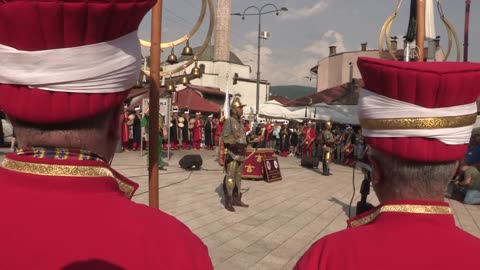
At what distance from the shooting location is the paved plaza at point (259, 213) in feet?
18.2

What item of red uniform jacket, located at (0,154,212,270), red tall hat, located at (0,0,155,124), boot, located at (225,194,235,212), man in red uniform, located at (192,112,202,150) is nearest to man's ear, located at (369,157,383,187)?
red uniform jacket, located at (0,154,212,270)

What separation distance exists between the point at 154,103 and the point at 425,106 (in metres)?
1.22

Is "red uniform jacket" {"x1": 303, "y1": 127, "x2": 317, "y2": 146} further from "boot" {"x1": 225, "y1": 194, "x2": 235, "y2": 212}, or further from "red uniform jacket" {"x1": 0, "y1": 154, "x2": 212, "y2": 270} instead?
"red uniform jacket" {"x1": 0, "y1": 154, "x2": 212, "y2": 270}

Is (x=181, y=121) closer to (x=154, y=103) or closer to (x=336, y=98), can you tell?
(x=336, y=98)

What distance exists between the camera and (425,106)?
1.62 meters

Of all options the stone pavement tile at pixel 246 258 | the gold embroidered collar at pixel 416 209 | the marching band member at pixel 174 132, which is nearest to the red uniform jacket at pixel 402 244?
the gold embroidered collar at pixel 416 209

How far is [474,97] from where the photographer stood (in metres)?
1.67

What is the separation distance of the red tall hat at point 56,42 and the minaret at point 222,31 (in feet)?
154

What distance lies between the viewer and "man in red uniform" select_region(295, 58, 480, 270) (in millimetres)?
1529

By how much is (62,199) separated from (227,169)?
6871 millimetres

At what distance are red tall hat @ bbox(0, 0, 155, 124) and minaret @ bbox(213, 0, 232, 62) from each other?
4705 cm

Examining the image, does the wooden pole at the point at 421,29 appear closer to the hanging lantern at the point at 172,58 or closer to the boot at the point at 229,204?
the hanging lantern at the point at 172,58

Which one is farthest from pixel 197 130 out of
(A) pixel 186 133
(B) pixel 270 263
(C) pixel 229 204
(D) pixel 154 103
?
(D) pixel 154 103

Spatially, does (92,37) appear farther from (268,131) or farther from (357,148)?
(268,131)
